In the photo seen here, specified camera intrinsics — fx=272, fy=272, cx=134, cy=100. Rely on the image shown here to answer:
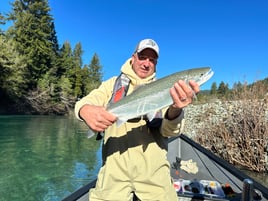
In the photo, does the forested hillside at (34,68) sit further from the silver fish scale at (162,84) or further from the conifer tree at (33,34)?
the silver fish scale at (162,84)

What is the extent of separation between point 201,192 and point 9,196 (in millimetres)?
5231

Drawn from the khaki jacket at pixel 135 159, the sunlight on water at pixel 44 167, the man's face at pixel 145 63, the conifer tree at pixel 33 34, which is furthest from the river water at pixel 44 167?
the conifer tree at pixel 33 34

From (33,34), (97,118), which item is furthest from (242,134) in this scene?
(33,34)

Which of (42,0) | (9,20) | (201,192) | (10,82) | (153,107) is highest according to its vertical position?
(42,0)

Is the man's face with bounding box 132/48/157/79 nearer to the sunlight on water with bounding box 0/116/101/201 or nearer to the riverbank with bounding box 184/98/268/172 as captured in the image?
the sunlight on water with bounding box 0/116/101/201

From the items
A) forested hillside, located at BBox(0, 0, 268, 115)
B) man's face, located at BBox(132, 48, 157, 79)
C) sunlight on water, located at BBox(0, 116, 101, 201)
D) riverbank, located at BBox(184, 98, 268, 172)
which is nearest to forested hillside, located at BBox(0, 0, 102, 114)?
forested hillside, located at BBox(0, 0, 268, 115)

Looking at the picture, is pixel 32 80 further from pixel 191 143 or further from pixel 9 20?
pixel 191 143

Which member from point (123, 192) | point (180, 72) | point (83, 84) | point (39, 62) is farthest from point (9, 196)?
point (83, 84)

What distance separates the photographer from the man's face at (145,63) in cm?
222

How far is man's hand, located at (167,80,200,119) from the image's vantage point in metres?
1.85

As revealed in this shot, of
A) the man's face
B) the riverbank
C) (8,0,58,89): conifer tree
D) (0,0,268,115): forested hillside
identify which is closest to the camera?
the man's face

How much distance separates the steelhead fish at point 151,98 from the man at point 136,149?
75 mm

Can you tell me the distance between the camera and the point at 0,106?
36.2m

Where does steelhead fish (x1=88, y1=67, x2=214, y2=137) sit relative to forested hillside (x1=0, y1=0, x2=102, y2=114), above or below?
below
